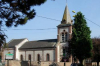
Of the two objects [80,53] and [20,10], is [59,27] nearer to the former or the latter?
[80,53]

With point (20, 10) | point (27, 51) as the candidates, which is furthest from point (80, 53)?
point (20, 10)

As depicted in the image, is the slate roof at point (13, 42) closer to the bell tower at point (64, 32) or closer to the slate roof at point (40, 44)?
the slate roof at point (40, 44)

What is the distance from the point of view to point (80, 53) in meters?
43.0

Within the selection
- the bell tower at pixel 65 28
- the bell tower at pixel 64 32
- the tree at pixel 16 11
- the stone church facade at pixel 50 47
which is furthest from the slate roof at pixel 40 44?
the tree at pixel 16 11

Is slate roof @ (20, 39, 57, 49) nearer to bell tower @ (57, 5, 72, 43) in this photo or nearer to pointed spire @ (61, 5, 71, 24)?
bell tower @ (57, 5, 72, 43)

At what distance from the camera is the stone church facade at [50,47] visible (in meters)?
60.6

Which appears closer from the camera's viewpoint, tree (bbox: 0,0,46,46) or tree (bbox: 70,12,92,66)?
tree (bbox: 0,0,46,46)

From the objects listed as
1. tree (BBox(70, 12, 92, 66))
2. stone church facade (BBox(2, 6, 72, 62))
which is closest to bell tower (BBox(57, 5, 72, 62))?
stone church facade (BBox(2, 6, 72, 62))

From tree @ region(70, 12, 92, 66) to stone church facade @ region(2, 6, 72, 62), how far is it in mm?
14678

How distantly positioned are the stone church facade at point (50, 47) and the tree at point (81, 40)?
14.7 metres

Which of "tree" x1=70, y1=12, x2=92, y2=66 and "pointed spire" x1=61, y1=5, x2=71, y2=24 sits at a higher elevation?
"pointed spire" x1=61, y1=5, x2=71, y2=24

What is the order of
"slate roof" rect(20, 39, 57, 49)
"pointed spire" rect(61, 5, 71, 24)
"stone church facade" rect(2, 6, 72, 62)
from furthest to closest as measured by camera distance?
"slate roof" rect(20, 39, 57, 49)
"pointed spire" rect(61, 5, 71, 24)
"stone church facade" rect(2, 6, 72, 62)

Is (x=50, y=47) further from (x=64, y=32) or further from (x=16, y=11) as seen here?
(x=16, y=11)

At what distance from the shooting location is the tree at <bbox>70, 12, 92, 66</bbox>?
43.1 m
